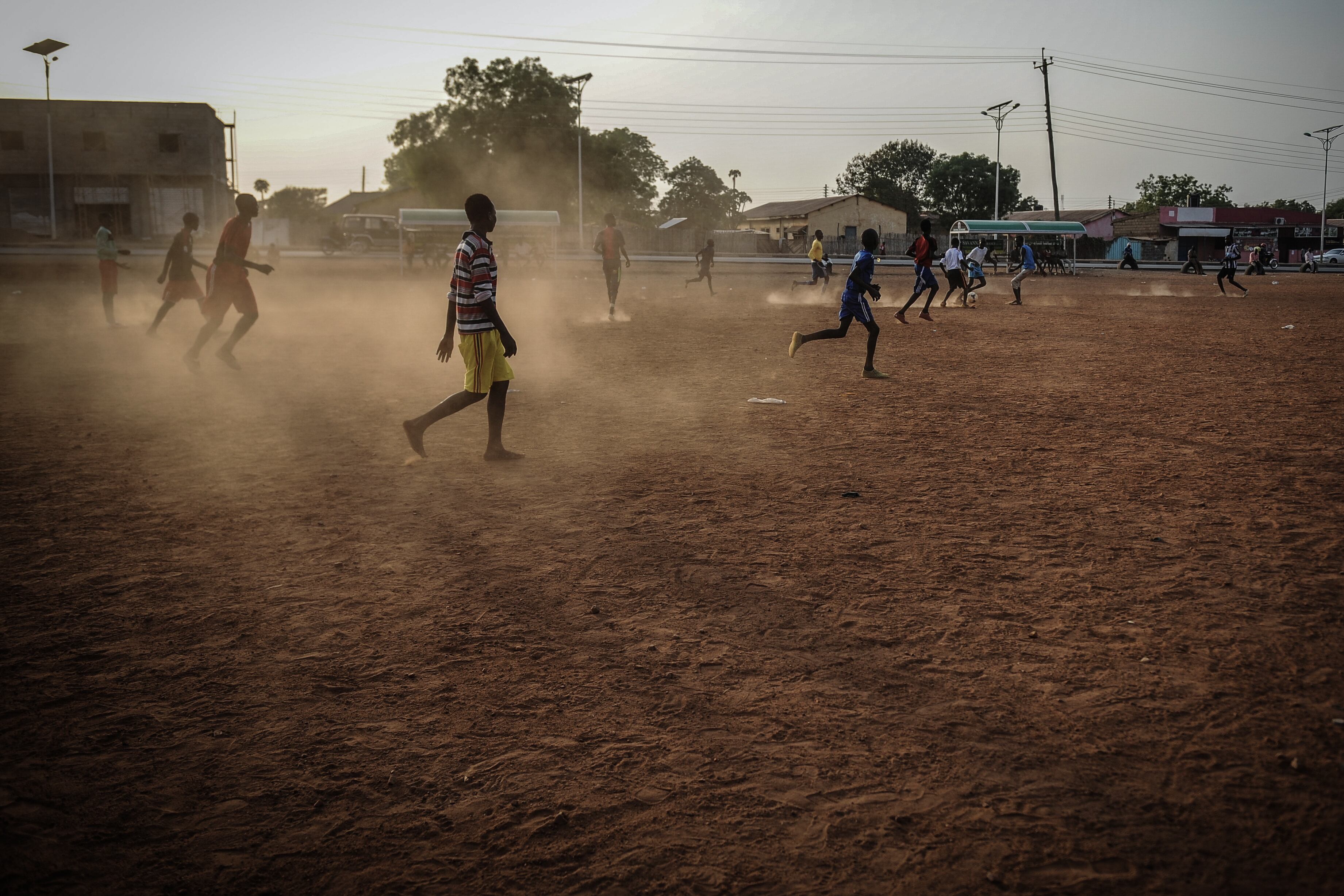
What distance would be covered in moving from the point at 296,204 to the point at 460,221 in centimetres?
7182

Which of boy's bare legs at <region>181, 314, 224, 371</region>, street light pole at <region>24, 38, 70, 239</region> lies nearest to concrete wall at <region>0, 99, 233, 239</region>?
street light pole at <region>24, 38, 70, 239</region>

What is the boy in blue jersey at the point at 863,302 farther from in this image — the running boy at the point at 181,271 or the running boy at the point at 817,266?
the running boy at the point at 817,266

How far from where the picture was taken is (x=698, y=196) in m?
113

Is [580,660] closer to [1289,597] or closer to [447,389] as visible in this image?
[1289,597]

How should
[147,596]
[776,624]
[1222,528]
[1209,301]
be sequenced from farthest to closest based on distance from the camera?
[1209,301] → [1222,528] → [147,596] → [776,624]

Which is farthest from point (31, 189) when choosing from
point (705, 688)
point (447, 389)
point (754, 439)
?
point (705, 688)

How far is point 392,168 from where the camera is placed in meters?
110

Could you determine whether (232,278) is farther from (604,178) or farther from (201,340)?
(604,178)

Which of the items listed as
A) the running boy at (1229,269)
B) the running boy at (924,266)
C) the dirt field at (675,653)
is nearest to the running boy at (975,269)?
the running boy at (924,266)

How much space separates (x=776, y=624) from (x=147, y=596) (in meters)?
2.80

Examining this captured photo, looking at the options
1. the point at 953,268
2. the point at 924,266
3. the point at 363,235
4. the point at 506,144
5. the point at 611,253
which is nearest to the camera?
the point at 611,253

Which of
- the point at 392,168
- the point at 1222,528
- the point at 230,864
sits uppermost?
the point at 392,168

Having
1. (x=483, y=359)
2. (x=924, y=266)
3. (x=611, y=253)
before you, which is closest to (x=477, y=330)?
(x=483, y=359)

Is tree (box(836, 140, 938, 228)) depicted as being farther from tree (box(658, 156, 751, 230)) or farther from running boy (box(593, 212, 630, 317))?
running boy (box(593, 212, 630, 317))
